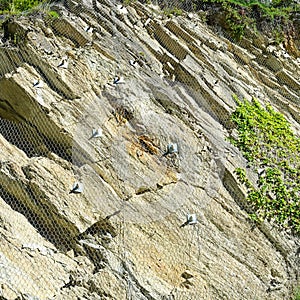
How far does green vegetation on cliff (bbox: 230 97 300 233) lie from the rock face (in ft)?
0.69

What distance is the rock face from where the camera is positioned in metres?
4.91

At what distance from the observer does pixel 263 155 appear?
699cm

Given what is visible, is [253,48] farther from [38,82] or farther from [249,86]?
[38,82]

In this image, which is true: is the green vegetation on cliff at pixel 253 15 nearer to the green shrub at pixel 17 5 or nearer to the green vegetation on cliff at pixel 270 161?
the green vegetation on cliff at pixel 270 161

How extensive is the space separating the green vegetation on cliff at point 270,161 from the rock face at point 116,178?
0.69 feet

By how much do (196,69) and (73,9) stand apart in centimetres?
254

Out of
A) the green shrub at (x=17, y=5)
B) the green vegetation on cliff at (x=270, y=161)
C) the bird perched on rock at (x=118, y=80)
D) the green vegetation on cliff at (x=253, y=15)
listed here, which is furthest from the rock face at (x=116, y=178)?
the green vegetation on cliff at (x=253, y=15)

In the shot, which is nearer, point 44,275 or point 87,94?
point 44,275

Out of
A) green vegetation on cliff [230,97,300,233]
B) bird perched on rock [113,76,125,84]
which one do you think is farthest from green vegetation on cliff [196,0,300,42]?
bird perched on rock [113,76,125,84]

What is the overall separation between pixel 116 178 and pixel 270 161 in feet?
9.10

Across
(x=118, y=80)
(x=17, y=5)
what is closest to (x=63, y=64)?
(x=118, y=80)

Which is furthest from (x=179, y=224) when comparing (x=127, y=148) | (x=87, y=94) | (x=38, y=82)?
(x=38, y=82)

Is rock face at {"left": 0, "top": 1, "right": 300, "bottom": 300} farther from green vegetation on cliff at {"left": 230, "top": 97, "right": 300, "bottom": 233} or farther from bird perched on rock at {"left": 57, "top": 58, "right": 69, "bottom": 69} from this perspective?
green vegetation on cliff at {"left": 230, "top": 97, "right": 300, "bottom": 233}

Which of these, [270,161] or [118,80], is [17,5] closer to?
[118,80]
